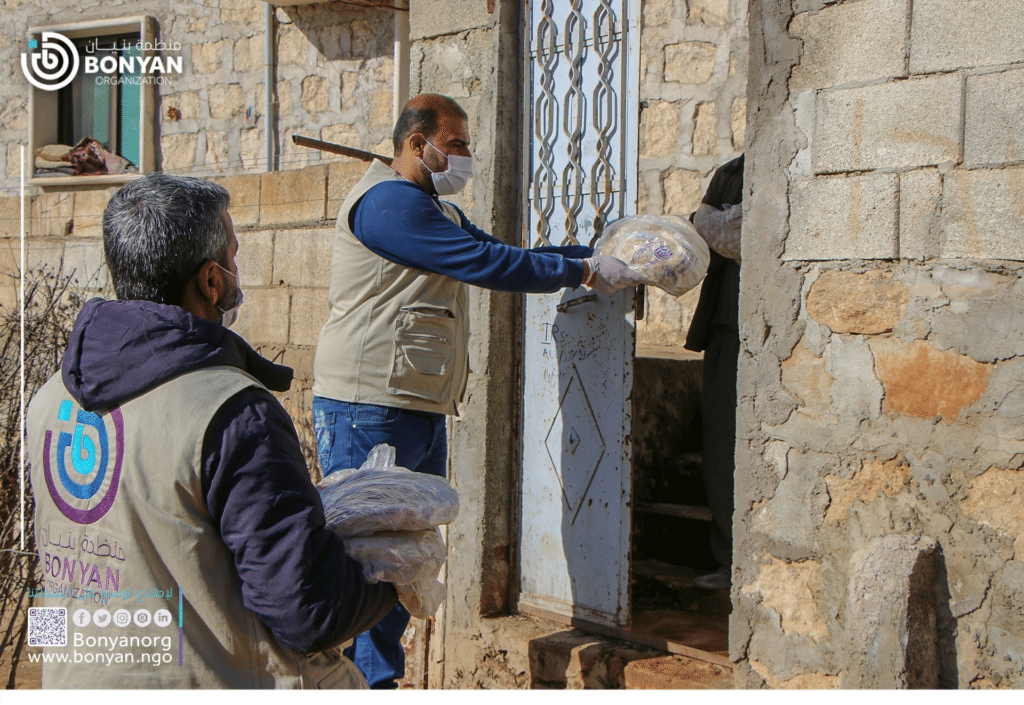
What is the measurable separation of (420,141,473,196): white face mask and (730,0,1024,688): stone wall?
39.1 inches

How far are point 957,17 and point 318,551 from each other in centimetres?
209

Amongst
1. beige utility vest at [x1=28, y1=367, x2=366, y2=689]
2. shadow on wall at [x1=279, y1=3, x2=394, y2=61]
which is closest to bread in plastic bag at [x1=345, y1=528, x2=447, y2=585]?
beige utility vest at [x1=28, y1=367, x2=366, y2=689]

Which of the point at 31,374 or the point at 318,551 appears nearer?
the point at 318,551

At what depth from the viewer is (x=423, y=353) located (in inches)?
115

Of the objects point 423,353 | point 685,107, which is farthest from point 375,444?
point 685,107

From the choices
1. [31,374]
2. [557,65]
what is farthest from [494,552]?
[31,374]

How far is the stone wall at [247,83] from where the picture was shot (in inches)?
335

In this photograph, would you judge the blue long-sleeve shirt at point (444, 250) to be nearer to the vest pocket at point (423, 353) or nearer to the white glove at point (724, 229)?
the vest pocket at point (423, 353)

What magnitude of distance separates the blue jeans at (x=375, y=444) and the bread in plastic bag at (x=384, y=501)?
1115 millimetres

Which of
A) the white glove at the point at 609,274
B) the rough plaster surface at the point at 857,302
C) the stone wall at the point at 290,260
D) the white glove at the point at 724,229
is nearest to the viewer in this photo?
the rough plaster surface at the point at 857,302

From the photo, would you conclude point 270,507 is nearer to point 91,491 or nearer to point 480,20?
point 91,491

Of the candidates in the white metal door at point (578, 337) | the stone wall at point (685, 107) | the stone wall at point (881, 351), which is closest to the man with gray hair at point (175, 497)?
the stone wall at point (881, 351)

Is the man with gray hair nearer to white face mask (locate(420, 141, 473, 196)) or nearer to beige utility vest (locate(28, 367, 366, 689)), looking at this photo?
beige utility vest (locate(28, 367, 366, 689))

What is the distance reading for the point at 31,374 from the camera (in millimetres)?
4598
